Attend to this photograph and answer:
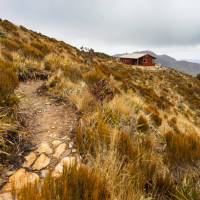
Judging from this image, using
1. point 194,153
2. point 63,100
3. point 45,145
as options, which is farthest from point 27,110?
point 194,153

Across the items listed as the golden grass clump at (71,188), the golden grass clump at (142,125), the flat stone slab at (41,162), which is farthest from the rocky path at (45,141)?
the golden grass clump at (142,125)

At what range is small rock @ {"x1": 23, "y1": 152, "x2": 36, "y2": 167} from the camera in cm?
356

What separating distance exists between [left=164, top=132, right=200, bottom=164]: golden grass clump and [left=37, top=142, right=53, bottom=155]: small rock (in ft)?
7.20

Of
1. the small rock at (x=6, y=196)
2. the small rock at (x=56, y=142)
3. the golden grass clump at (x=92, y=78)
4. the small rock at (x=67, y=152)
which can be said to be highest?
the golden grass clump at (x=92, y=78)

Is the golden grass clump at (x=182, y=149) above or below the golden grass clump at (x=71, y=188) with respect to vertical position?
below

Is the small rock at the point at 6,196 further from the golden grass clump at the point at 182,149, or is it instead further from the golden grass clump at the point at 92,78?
the golden grass clump at the point at 92,78

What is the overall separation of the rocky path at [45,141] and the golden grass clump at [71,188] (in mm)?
150

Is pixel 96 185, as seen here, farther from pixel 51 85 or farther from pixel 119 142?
pixel 51 85

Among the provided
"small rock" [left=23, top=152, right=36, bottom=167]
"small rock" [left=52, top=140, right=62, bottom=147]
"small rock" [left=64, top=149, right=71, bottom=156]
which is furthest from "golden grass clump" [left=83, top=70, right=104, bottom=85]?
"small rock" [left=23, top=152, right=36, bottom=167]

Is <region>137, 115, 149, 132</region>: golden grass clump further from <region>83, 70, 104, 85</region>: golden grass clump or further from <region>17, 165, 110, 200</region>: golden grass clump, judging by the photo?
<region>17, 165, 110, 200</region>: golden grass clump

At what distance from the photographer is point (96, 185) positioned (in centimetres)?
270

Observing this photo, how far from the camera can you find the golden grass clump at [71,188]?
2449 millimetres

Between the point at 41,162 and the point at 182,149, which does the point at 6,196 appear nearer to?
the point at 41,162

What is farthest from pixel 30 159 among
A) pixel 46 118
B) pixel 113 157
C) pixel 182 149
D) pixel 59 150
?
pixel 182 149
